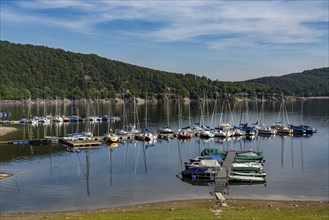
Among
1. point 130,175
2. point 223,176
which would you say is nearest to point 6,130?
point 130,175

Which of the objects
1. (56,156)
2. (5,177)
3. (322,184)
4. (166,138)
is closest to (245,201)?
(322,184)

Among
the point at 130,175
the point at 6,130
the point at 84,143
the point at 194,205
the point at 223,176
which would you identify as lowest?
the point at 194,205

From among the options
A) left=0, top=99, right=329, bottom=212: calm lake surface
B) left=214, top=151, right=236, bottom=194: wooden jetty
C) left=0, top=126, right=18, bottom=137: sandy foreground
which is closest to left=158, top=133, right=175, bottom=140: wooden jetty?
left=0, top=99, right=329, bottom=212: calm lake surface

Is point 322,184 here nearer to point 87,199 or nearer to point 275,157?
point 275,157

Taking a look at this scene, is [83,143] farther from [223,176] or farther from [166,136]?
[223,176]

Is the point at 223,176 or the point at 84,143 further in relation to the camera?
the point at 84,143

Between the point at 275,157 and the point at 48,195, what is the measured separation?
4281 centimetres

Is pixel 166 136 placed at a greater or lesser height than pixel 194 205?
greater

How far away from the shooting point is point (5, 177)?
5938 cm

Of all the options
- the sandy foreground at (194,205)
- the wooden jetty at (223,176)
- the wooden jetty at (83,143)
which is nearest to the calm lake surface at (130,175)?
the wooden jetty at (223,176)

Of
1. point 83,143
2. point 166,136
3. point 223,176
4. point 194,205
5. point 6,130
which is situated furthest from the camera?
point 6,130

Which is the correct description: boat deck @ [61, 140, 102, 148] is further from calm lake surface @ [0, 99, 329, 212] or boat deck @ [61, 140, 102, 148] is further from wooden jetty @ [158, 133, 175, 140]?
wooden jetty @ [158, 133, 175, 140]

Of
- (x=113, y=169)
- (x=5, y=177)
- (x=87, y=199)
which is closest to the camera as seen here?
(x=87, y=199)

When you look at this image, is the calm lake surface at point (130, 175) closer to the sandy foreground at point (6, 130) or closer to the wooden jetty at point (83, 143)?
the wooden jetty at point (83, 143)
